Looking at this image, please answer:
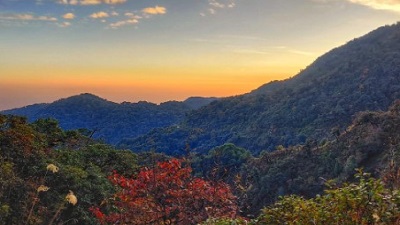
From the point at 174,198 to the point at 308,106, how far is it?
377ft

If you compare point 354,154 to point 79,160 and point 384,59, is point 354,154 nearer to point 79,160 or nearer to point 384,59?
point 79,160

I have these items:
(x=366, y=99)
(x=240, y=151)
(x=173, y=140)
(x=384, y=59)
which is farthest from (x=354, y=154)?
(x=173, y=140)

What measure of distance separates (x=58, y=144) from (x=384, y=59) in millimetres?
122319

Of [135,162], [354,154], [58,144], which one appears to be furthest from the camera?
[354,154]

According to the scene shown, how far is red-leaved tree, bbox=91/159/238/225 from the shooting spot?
9.86 meters

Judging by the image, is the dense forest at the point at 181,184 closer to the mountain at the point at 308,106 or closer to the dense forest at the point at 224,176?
the dense forest at the point at 224,176

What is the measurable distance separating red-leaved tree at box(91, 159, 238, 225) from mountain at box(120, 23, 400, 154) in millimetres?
70984

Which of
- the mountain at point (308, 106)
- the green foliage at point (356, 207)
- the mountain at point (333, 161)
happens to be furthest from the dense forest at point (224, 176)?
the mountain at point (308, 106)

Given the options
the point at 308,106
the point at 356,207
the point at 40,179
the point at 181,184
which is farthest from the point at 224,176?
the point at 308,106

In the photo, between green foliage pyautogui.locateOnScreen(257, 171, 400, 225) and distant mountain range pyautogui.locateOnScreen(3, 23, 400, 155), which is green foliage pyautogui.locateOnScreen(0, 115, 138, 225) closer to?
green foliage pyautogui.locateOnScreen(257, 171, 400, 225)

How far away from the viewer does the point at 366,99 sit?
102688 mm

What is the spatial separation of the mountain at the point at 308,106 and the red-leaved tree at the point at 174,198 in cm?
7098

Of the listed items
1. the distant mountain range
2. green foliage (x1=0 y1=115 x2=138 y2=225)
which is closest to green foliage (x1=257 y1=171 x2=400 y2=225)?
green foliage (x1=0 y1=115 x2=138 y2=225)

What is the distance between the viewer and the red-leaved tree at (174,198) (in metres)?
9.86
